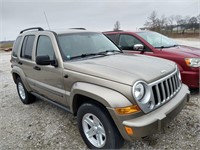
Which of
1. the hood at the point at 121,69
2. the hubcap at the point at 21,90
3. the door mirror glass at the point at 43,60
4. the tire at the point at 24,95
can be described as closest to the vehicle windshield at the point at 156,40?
the hood at the point at 121,69

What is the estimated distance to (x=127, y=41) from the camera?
593 centimetres

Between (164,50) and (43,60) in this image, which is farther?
(164,50)

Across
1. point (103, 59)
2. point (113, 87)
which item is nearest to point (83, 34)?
point (103, 59)

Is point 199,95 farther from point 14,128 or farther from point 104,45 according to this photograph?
point 14,128

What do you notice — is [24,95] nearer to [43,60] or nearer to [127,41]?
[43,60]

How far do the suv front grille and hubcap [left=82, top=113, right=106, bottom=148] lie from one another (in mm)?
867

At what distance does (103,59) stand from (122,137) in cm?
131

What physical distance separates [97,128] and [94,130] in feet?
0.33

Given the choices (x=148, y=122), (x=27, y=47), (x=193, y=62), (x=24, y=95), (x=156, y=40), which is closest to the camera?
(x=148, y=122)

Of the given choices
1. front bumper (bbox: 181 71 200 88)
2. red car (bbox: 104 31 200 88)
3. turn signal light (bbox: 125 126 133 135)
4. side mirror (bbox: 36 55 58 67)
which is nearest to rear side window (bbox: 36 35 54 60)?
side mirror (bbox: 36 55 58 67)

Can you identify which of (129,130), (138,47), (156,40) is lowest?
(129,130)

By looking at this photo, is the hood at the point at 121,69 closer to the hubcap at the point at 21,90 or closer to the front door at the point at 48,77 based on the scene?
the front door at the point at 48,77

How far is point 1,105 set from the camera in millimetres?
5207

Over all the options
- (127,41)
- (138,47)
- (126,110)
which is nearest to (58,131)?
(126,110)
